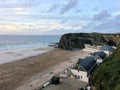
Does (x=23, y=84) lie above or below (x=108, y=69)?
below

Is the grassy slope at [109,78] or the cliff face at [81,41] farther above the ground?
the grassy slope at [109,78]

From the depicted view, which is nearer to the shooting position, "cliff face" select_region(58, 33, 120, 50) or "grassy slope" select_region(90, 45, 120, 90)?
"grassy slope" select_region(90, 45, 120, 90)

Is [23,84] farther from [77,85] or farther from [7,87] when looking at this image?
[77,85]

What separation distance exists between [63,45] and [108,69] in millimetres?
85872

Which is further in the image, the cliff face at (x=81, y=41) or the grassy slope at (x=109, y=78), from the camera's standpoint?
the cliff face at (x=81, y=41)

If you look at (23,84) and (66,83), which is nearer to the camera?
(66,83)

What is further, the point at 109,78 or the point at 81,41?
the point at 81,41

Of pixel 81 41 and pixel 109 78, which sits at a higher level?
pixel 109 78

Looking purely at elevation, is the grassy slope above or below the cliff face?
above

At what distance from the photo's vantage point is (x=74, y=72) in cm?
3238

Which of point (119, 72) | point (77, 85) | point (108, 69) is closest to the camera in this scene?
point (119, 72)

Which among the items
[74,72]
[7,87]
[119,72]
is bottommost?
[7,87]

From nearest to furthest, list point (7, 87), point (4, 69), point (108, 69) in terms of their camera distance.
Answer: point (108, 69) → point (7, 87) → point (4, 69)

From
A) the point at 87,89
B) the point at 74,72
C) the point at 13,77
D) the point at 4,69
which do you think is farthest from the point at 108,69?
the point at 4,69
